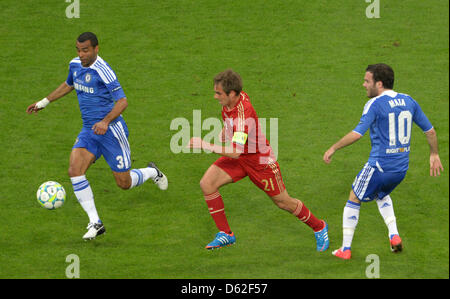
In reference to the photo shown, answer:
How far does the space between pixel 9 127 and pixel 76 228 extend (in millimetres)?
4039

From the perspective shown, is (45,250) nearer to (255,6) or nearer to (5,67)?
(5,67)

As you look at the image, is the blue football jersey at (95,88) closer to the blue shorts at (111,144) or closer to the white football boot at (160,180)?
the blue shorts at (111,144)

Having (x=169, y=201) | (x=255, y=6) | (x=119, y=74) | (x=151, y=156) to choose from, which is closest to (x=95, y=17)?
(x=119, y=74)

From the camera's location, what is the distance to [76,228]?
9883 millimetres

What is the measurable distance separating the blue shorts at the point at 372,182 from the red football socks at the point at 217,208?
166cm

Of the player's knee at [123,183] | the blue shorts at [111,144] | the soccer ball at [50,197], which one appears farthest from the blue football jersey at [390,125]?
the soccer ball at [50,197]

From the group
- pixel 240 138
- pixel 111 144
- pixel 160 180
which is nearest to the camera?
pixel 240 138

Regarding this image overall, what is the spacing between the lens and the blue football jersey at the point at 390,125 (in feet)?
27.1

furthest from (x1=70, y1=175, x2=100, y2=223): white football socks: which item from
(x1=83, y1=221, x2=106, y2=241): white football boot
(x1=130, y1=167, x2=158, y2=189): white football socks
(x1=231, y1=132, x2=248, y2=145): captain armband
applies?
(x1=231, y1=132, x2=248, y2=145): captain armband

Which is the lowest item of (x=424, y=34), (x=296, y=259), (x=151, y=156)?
(x=296, y=259)

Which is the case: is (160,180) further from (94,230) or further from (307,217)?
(307,217)

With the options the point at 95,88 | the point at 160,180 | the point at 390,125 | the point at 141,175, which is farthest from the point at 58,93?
the point at 390,125

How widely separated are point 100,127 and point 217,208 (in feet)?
5.99

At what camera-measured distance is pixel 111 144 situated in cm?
967
